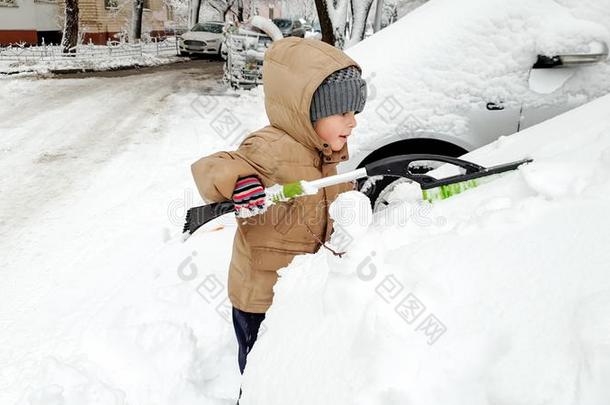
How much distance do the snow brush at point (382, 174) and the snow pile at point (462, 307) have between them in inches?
5.2

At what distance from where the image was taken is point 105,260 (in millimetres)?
3646

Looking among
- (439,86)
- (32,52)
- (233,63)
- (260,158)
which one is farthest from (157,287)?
(32,52)

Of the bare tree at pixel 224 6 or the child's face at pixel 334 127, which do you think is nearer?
the child's face at pixel 334 127

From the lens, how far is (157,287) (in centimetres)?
301

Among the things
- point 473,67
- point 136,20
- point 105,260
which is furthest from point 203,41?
point 473,67

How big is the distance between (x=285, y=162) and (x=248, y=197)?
0.89 ft

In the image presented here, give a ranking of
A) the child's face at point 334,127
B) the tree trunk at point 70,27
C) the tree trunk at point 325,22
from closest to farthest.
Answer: the child's face at point 334,127
the tree trunk at point 325,22
the tree trunk at point 70,27

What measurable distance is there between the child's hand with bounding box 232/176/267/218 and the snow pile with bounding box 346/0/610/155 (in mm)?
1861

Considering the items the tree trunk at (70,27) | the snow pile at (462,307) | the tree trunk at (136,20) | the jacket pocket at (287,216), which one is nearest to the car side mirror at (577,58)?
the snow pile at (462,307)

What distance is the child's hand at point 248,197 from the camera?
142 centimetres

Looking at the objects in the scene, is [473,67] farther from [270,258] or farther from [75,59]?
[75,59]

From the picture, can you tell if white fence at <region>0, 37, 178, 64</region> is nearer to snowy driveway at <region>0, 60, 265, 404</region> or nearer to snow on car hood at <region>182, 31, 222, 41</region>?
snow on car hood at <region>182, 31, 222, 41</region>

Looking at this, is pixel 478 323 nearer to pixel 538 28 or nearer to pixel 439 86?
pixel 439 86

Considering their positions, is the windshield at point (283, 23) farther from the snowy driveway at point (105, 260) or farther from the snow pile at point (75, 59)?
the snowy driveway at point (105, 260)
